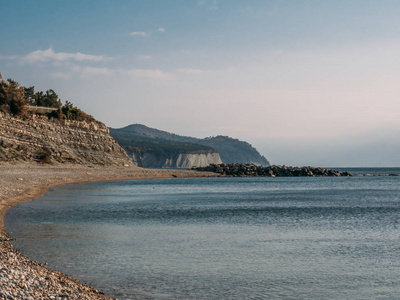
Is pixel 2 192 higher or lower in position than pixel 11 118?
lower

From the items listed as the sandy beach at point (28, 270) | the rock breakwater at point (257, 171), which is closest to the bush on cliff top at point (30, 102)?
the sandy beach at point (28, 270)

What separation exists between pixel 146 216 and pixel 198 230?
696 cm

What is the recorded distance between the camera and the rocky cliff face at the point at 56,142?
6844cm

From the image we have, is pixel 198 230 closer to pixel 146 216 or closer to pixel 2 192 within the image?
pixel 146 216

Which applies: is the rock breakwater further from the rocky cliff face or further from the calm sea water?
the calm sea water

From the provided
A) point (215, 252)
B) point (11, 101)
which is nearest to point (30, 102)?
point (11, 101)

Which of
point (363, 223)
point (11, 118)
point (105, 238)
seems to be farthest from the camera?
point (11, 118)

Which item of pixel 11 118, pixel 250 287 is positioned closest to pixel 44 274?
pixel 250 287

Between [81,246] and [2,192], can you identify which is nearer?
[81,246]

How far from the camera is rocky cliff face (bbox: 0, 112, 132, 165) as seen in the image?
6844 centimetres

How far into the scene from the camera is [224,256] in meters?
16.9

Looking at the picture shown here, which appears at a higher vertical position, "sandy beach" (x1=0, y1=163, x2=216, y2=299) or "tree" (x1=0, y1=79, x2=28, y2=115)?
"tree" (x1=0, y1=79, x2=28, y2=115)

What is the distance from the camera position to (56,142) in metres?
78.0

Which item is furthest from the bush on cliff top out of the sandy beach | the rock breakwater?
the rock breakwater
